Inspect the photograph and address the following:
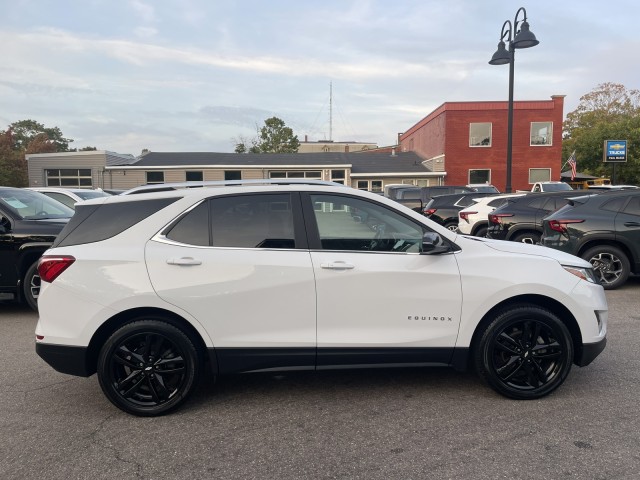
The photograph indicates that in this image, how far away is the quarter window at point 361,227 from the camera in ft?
11.9

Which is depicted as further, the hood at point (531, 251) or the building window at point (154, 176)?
the building window at point (154, 176)

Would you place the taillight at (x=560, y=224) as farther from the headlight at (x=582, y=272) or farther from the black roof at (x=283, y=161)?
the black roof at (x=283, y=161)

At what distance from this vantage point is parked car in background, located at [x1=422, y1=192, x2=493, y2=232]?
50.8 ft

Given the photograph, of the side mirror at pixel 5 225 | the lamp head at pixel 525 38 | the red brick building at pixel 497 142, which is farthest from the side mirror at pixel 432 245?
the red brick building at pixel 497 142

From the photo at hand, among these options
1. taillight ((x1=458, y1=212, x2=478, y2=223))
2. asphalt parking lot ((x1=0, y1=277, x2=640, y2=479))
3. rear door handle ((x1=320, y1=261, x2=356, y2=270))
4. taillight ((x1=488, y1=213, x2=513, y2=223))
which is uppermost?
rear door handle ((x1=320, y1=261, x2=356, y2=270))

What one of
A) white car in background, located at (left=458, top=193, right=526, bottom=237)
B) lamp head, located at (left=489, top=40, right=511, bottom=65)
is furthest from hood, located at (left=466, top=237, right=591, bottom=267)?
lamp head, located at (left=489, top=40, right=511, bottom=65)

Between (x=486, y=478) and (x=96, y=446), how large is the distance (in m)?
2.42

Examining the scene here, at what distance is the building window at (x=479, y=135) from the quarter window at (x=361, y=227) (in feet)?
115

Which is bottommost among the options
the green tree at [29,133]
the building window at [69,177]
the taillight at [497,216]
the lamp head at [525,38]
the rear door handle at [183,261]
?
the taillight at [497,216]

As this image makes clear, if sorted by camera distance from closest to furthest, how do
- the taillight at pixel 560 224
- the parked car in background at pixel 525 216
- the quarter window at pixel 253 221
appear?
the quarter window at pixel 253 221, the taillight at pixel 560 224, the parked car in background at pixel 525 216

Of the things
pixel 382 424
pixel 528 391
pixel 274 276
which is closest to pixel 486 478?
pixel 382 424

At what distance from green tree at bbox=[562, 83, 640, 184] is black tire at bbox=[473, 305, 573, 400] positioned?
4828cm

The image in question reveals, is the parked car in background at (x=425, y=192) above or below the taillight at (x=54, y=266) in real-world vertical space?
above

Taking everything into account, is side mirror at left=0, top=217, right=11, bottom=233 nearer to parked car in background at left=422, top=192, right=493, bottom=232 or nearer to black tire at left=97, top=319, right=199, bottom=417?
black tire at left=97, top=319, right=199, bottom=417
